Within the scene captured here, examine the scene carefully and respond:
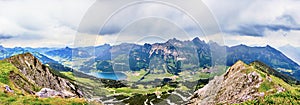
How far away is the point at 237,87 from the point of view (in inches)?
5133

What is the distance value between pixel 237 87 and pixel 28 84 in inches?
3476

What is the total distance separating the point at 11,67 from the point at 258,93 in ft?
288

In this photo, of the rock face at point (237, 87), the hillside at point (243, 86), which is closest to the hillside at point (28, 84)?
the rock face at point (237, 87)

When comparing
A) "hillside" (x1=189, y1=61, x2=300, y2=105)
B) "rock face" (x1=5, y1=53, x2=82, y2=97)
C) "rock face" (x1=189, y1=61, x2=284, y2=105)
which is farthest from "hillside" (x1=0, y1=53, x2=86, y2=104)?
"hillside" (x1=189, y1=61, x2=300, y2=105)

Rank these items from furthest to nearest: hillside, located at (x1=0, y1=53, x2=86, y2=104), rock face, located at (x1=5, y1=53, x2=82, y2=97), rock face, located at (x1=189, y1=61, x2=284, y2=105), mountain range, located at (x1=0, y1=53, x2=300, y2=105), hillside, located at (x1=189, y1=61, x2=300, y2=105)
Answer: rock face, located at (x1=189, y1=61, x2=284, y2=105) < hillside, located at (x1=189, y1=61, x2=300, y2=105) < rock face, located at (x1=5, y1=53, x2=82, y2=97) < hillside, located at (x1=0, y1=53, x2=86, y2=104) < mountain range, located at (x1=0, y1=53, x2=300, y2=105)

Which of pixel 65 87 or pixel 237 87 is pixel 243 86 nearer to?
pixel 237 87

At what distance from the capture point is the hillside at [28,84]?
49.4m

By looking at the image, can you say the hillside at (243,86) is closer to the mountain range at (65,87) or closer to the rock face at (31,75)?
the mountain range at (65,87)

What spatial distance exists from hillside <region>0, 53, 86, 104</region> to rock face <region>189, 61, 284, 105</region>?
2636 inches

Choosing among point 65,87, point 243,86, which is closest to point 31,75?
point 65,87

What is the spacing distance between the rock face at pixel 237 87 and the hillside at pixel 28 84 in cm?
6696

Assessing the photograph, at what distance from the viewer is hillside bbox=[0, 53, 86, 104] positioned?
1946 inches

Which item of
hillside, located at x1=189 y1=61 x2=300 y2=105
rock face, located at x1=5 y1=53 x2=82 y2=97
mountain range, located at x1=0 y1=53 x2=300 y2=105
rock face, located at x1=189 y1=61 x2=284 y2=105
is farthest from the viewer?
rock face, located at x1=189 y1=61 x2=284 y2=105

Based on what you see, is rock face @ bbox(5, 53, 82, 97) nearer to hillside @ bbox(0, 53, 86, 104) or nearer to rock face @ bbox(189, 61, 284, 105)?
hillside @ bbox(0, 53, 86, 104)
